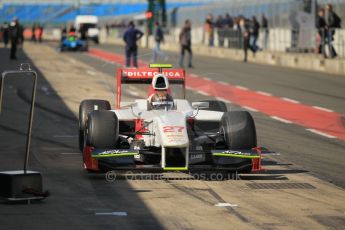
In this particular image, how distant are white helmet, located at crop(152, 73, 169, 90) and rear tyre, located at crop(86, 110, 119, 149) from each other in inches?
43.8

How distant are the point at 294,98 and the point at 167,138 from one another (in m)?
15.6

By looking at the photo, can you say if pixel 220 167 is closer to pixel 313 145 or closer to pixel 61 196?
pixel 61 196

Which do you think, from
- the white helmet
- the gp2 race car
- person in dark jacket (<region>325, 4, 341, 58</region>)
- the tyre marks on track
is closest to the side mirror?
the gp2 race car

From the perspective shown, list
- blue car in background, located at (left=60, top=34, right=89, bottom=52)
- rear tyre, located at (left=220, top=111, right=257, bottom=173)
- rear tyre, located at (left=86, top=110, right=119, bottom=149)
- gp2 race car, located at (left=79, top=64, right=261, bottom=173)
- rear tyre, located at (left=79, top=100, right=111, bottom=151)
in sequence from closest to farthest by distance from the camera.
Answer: gp2 race car, located at (left=79, top=64, right=261, bottom=173) → rear tyre, located at (left=86, top=110, right=119, bottom=149) → rear tyre, located at (left=220, top=111, right=257, bottom=173) → rear tyre, located at (left=79, top=100, right=111, bottom=151) → blue car in background, located at (left=60, top=34, right=89, bottom=52)

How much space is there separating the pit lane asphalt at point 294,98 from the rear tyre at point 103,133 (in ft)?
8.45

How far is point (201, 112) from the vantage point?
43.3ft

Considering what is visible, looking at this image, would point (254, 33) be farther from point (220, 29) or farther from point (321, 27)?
point (220, 29)

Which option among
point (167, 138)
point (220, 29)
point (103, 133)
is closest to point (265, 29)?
point (220, 29)

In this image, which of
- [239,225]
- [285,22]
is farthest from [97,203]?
[285,22]

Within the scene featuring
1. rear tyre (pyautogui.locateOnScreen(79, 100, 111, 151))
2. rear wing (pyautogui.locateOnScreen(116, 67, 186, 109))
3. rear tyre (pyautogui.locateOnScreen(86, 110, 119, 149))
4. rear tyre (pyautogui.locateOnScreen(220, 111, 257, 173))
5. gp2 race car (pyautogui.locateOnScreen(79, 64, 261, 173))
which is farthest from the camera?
rear wing (pyautogui.locateOnScreen(116, 67, 186, 109))

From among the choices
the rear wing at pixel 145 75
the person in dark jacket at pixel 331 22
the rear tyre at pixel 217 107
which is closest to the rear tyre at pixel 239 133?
the rear tyre at pixel 217 107

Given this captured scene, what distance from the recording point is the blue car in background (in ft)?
202

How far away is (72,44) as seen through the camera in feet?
203

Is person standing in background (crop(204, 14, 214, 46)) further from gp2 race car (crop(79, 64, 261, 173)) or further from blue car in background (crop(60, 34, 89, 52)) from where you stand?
gp2 race car (crop(79, 64, 261, 173))
